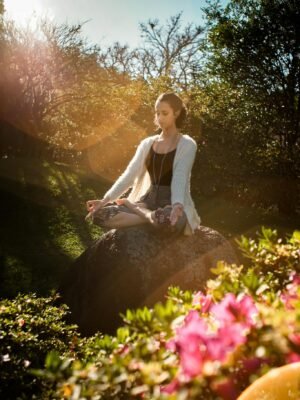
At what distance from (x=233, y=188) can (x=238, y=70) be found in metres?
3.64

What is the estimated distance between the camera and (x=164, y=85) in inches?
632

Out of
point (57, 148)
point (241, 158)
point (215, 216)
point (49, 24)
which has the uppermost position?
point (49, 24)

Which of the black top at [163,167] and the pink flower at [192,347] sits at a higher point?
the black top at [163,167]

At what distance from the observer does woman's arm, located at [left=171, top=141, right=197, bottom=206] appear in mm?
5133

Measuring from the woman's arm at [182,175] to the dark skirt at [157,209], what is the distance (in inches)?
6.1

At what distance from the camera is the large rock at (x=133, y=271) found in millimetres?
5098

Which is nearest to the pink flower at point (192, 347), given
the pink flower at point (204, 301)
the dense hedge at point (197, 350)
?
the dense hedge at point (197, 350)

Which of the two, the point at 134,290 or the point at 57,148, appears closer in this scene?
the point at 134,290

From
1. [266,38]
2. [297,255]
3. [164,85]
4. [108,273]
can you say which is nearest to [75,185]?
[164,85]

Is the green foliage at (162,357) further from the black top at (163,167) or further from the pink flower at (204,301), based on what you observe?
the black top at (163,167)

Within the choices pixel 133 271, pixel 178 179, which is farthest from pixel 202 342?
pixel 178 179

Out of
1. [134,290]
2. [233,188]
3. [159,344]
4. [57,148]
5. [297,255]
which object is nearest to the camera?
[159,344]

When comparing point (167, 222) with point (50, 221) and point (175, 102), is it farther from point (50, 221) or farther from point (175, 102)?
point (50, 221)

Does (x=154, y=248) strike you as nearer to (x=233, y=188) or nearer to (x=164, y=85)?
(x=233, y=188)
